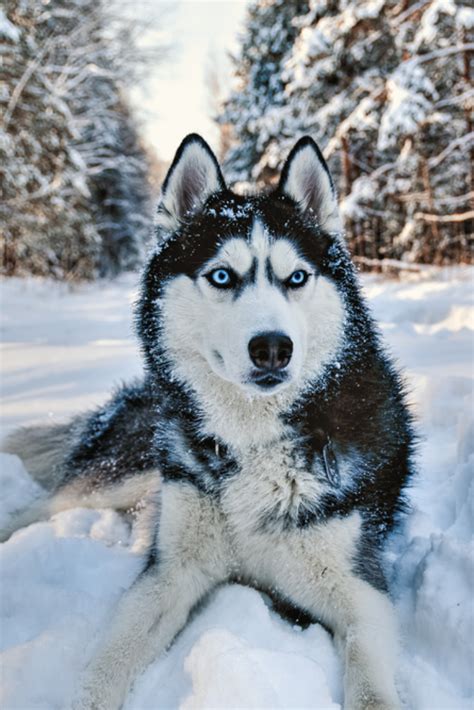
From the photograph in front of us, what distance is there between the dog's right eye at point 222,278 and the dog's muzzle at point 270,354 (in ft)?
1.09

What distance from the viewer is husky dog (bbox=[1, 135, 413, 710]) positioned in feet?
5.65

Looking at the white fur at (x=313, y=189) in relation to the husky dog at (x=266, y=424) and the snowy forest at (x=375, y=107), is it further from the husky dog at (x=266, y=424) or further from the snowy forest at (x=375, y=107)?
the snowy forest at (x=375, y=107)

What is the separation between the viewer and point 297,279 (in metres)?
1.96

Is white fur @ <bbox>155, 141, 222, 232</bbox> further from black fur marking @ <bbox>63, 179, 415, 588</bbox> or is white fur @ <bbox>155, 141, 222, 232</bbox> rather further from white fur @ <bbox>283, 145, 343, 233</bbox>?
white fur @ <bbox>283, 145, 343, 233</bbox>

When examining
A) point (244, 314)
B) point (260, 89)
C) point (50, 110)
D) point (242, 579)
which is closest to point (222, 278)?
point (244, 314)

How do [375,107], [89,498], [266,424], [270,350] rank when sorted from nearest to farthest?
[270,350] < [266,424] < [89,498] < [375,107]

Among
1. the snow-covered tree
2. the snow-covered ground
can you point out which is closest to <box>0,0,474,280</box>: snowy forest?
the snow-covered tree

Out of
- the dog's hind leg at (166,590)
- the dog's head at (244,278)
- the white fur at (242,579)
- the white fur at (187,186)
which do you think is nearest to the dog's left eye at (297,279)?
the dog's head at (244,278)

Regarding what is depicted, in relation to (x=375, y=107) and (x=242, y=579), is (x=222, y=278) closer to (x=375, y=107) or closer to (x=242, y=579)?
(x=242, y=579)

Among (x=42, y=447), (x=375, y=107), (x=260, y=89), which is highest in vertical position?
(x=260, y=89)

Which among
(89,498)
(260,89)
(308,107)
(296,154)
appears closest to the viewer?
(296,154)

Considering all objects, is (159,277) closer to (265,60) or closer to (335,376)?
(335,376)

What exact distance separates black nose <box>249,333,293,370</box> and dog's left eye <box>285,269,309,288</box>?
1.05 feet

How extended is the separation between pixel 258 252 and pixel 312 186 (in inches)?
19.1
